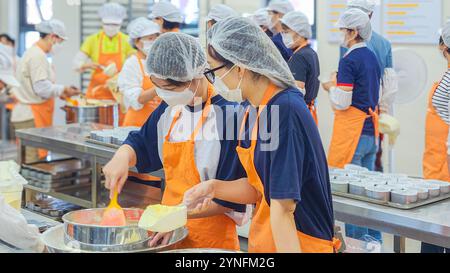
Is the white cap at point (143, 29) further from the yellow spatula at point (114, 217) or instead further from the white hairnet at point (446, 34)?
the yellow spatula at point (114, 217)

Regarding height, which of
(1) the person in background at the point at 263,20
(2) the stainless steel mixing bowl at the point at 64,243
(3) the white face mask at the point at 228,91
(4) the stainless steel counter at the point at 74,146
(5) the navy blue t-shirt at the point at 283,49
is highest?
(1) the person in background at the point at 263,20

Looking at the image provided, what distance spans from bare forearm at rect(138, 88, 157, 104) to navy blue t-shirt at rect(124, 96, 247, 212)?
1731 mm

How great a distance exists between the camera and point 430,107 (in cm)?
388

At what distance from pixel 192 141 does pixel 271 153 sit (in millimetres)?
504

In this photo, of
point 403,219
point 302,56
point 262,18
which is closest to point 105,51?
point 262,18

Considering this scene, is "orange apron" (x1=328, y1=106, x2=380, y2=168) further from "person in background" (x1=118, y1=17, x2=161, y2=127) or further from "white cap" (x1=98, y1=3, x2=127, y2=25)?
"white cap" (x1=98, y1=3, x2=127, y2=25)

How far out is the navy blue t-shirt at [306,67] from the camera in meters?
4.11

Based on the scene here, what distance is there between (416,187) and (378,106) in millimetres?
1707

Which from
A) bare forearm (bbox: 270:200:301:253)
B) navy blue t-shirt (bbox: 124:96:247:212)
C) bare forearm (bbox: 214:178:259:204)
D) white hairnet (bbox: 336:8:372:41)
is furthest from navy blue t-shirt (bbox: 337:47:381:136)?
bare forearm (bbox: 270:200:301:253)

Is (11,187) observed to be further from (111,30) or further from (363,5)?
(111,30)

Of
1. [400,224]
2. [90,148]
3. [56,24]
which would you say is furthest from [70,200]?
[400,224]

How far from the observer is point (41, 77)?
5.23m

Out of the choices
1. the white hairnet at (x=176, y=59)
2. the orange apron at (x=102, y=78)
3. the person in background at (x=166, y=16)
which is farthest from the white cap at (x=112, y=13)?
the white hairnet at (x=176, y=59)

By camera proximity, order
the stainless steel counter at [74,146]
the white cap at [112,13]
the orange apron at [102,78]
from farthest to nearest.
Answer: the white cap at [112,13], the orange apron at [102,78], the stainless steel counter at [74,146]
